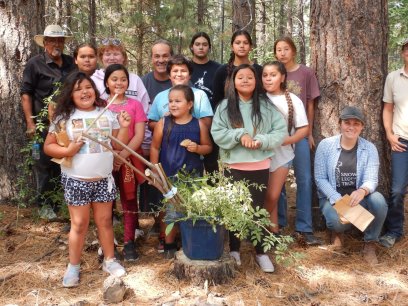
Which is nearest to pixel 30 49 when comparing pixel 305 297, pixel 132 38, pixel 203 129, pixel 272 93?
pixel 203 129

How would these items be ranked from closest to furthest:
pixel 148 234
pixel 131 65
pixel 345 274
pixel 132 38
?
pixel 345 274 < pixel 148 234 < pixel 132 38 < pixel 131 65

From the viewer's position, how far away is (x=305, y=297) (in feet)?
11.2

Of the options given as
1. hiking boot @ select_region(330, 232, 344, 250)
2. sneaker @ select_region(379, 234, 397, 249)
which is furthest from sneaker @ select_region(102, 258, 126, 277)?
sneaker @ select_region(379, 234, 397, 249)

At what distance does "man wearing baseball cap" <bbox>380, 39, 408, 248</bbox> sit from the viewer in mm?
4332

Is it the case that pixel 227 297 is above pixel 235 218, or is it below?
below

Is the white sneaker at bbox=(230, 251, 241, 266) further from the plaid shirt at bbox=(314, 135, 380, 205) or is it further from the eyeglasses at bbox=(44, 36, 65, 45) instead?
the eyeglasses at bbox=(44, 36, 65, 45)

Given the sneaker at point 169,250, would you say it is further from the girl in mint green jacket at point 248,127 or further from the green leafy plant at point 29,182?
the green leafy plant at point 29,182

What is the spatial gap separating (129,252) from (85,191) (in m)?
0.91

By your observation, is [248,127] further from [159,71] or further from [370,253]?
[370,253]

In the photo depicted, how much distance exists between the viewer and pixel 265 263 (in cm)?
386

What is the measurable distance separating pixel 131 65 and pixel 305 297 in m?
14.7

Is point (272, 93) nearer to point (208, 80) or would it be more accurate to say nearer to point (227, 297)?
point (208, 80)

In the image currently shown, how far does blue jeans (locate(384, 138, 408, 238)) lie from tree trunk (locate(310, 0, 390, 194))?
188mm

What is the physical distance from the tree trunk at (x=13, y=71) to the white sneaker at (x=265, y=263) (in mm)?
3333
